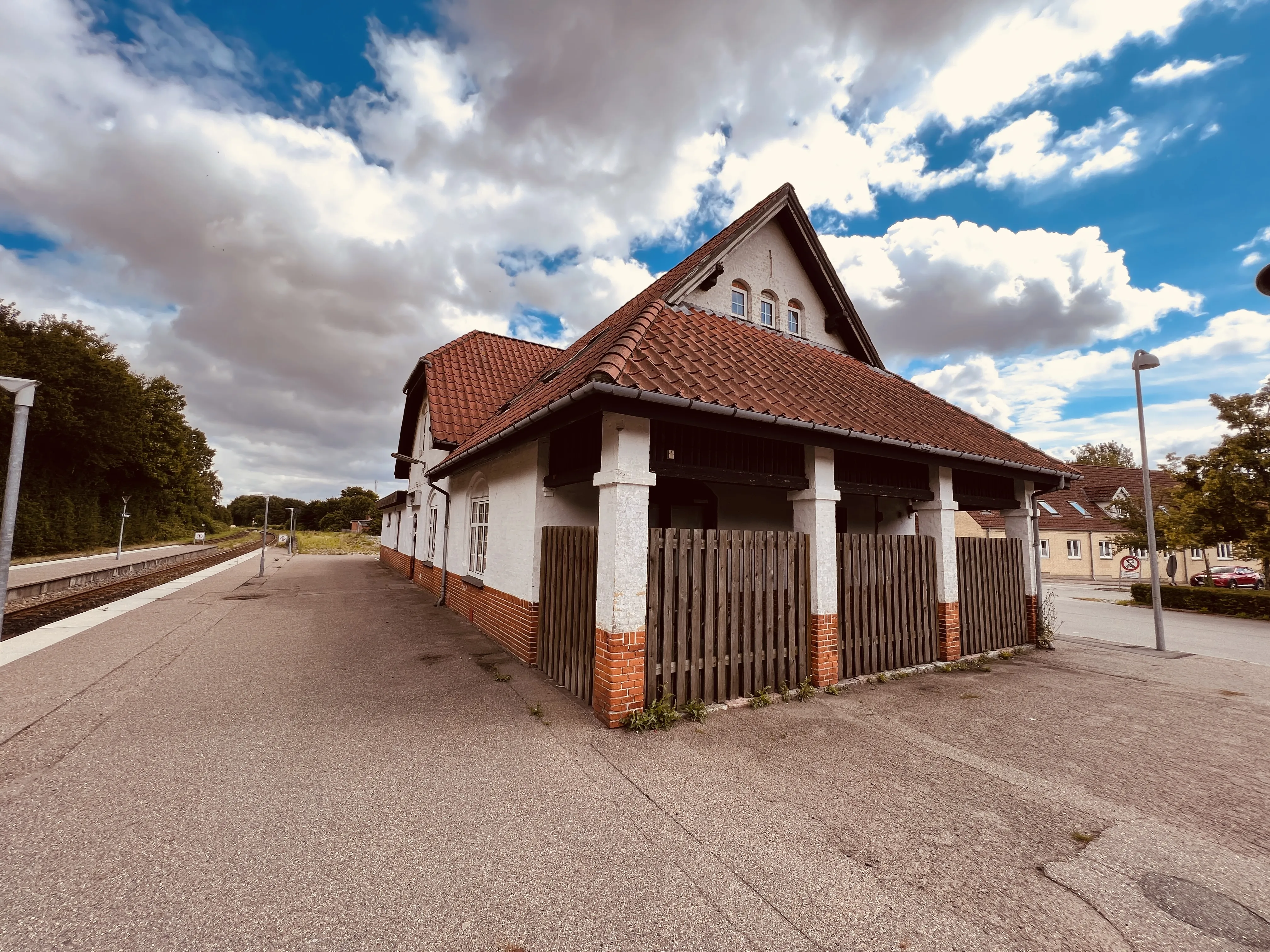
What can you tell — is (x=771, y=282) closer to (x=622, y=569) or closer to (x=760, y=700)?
(x=622, y=569)

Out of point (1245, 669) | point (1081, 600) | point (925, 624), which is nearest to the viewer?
point (925, 624)

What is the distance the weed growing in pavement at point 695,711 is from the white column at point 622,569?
0.51m

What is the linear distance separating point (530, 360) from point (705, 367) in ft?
32.7

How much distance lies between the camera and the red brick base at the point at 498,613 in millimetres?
6762

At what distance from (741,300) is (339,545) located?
44.0 meters

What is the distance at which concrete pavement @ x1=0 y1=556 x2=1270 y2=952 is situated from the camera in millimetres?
2357

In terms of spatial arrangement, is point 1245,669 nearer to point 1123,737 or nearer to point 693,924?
point 1123,737

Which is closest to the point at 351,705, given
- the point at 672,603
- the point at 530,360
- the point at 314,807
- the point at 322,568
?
the point at 314,807

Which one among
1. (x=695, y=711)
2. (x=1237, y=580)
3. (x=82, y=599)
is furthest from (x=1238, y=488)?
(x=82, y=599)

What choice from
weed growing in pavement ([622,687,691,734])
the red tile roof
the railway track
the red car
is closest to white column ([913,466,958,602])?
weed growing in pavement ([622,687,691,734])

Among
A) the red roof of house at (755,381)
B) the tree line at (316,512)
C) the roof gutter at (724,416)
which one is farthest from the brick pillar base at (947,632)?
the tree line at (316,512)

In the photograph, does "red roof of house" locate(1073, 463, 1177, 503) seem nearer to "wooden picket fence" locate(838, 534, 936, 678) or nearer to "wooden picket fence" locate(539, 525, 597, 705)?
"wooden picket fence" locate(838, 534, 936, 678)

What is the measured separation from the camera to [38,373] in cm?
3002

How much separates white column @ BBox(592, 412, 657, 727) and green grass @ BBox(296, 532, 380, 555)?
3356cm
